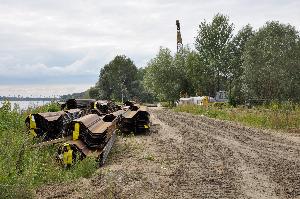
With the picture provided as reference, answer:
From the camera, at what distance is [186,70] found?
6844 centimetres

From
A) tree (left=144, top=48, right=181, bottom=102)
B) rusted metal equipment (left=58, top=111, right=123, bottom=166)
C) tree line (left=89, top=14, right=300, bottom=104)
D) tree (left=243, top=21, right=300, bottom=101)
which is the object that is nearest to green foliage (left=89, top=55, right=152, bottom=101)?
tree line (left=89, top=14, right=300, bottom=104)

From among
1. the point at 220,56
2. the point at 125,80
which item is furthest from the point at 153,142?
the point at 125,80

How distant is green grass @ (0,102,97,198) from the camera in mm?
7129

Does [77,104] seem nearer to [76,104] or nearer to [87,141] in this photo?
[76,104]

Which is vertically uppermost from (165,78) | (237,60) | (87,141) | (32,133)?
(237,60)

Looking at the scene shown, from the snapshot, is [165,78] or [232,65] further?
[232,65]

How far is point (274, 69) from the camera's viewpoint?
2095 inches

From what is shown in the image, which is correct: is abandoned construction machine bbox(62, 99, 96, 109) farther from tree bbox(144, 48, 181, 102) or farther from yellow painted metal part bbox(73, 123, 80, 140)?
tree bbox(144, 48, 181, 102)

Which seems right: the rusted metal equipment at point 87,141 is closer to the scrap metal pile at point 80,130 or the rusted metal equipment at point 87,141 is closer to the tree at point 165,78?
the scrap metal pile at point 80,130

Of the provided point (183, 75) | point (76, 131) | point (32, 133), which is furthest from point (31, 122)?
point (183, 75)

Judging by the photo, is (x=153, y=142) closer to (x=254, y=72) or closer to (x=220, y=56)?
(x=254, y=72)

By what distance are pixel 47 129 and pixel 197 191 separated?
6954mm

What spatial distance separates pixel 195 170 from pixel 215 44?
5836 centimetres

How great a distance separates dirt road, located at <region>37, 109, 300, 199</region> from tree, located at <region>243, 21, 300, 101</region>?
127ft
